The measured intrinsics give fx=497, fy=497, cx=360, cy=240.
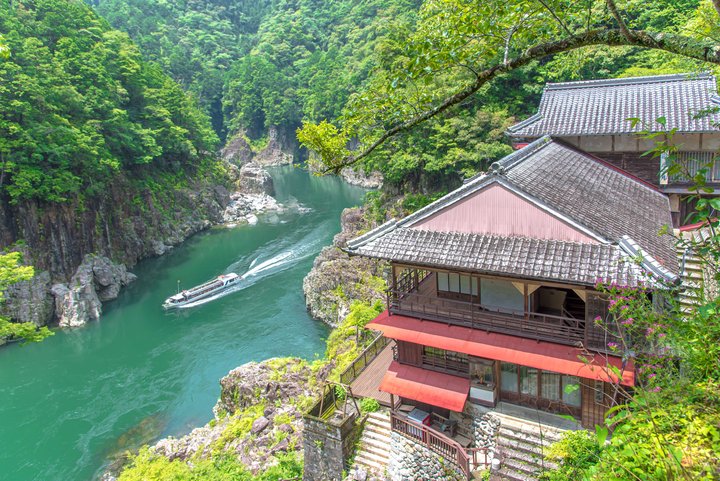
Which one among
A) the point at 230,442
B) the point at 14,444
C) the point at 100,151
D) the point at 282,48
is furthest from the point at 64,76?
the point at 282,48

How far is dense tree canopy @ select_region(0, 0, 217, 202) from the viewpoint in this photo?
35.4m

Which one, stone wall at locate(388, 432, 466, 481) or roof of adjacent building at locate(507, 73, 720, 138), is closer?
stone wall at locate(388, 432, 466, 481)

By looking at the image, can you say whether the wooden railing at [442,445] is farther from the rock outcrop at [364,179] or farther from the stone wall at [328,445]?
Result: the rock outcrop at [364,179]

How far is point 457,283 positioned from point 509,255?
8.59 feet

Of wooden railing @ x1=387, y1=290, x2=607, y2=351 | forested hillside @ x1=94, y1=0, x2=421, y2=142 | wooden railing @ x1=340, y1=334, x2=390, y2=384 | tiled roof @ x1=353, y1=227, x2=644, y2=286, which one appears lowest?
wooden railing @ x1=340, y1=334, x2=390, y2=384

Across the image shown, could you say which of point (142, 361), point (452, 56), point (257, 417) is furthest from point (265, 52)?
point (452, 56)

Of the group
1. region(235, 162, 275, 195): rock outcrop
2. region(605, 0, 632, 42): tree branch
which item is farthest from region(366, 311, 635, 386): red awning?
region(235, 162, 275, 195): rock outcrop

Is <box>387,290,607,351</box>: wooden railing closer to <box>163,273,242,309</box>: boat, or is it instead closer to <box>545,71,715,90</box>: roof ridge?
<box>545,71,715,90</box>: roof ridge

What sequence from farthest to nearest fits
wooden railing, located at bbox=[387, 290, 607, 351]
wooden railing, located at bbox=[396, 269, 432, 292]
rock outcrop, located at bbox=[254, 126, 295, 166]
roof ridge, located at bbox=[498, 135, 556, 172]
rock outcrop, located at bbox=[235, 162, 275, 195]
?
rock outcrop, located at bbox=[254, 126, 295, 166] → rock outcrop, located at bbox=[235, 162, 275, 195] → wooden railing, located at bbox=[396, 269, 432, 292] → roof ridge, located at bbox=[498, 135, 556, 172] → wooden railing, located at bbox=[387, 290, 607, 351]

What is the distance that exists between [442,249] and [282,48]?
11809 cm

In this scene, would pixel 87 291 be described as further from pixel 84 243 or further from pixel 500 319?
pixel 500 319

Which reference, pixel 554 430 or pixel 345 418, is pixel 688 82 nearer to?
pixel 554 430

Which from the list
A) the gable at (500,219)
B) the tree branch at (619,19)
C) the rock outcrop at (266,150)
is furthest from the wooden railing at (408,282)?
the rock outcrop at (266,150)

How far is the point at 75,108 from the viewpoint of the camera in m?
40.9
